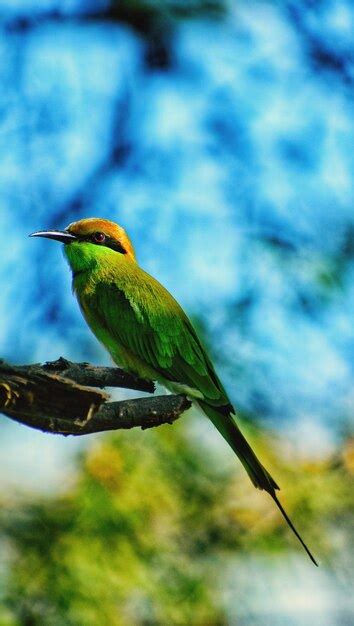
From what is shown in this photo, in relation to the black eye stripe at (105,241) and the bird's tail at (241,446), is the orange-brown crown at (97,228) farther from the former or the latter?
the bird's tail at (241,446)

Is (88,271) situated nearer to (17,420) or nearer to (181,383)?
(181,383)

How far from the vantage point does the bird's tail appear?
2.37 m

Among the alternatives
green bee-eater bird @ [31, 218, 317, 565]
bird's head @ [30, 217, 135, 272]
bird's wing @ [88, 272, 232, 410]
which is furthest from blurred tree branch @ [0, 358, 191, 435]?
bird's head @ [30, 217, 135, 272]

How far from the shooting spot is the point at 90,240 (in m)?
3.34

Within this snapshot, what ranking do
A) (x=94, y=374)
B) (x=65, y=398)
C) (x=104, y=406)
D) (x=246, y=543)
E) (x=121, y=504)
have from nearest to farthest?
(x=65, y=398), (x=104, y=406), (x=94, y=374), (x=121, y=504), (x=246, y=543)

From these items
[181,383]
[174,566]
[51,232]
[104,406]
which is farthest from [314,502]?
[104,406]

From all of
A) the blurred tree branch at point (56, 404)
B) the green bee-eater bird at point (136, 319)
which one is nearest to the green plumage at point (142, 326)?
the green bee-eater bird at point (136, 319)

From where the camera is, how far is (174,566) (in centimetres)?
301

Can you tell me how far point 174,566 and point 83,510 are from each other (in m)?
0.35

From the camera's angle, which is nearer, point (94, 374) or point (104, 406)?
point (104, 406)

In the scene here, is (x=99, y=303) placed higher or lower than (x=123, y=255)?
lower

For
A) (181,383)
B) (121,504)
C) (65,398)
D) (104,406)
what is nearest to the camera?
(65,398)

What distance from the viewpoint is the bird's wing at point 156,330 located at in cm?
289

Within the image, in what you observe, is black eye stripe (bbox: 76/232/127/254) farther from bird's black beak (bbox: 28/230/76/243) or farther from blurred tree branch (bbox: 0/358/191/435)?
blurred tree branch (bbox: 0/358/191/435)
